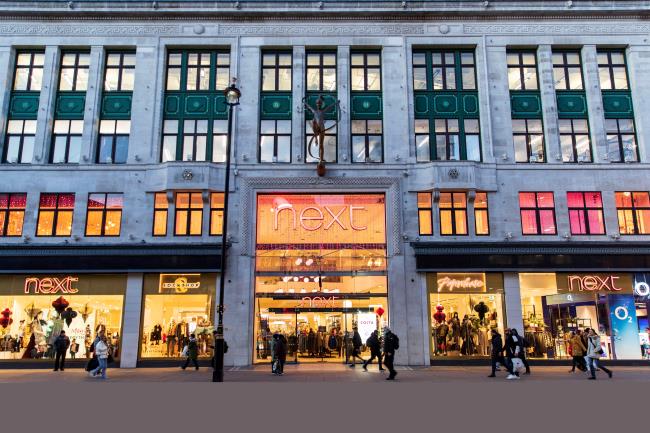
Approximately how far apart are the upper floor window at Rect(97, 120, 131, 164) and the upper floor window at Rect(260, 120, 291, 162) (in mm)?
6945

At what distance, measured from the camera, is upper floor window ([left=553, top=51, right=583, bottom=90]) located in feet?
85.7

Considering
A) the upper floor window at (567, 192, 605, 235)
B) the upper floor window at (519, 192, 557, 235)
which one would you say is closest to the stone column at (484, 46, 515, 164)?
the upper floor window at (519, 192, 557, 235)

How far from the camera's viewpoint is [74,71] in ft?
85.6

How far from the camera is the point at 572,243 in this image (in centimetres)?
2355

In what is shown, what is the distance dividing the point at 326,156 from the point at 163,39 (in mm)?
10772

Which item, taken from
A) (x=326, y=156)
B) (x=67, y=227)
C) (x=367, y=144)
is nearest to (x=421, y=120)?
(x=367, y=144)

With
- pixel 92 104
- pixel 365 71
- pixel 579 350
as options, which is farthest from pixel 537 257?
pixel 92 104

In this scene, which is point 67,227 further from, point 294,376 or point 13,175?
point 294,376

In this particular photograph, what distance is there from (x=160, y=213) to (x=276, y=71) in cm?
965

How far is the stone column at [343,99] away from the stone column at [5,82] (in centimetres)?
1709

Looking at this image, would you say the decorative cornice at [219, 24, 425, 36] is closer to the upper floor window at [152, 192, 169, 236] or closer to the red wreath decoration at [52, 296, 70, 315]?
the upper floor window at [152, 192, 169, 236]

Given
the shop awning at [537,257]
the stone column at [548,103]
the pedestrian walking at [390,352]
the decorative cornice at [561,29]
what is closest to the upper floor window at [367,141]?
the shop awning at [537,257]

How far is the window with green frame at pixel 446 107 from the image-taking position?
2548 cm

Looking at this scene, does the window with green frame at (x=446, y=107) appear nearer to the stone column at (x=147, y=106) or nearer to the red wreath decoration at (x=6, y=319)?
the stone column at (x=147, y=106)
